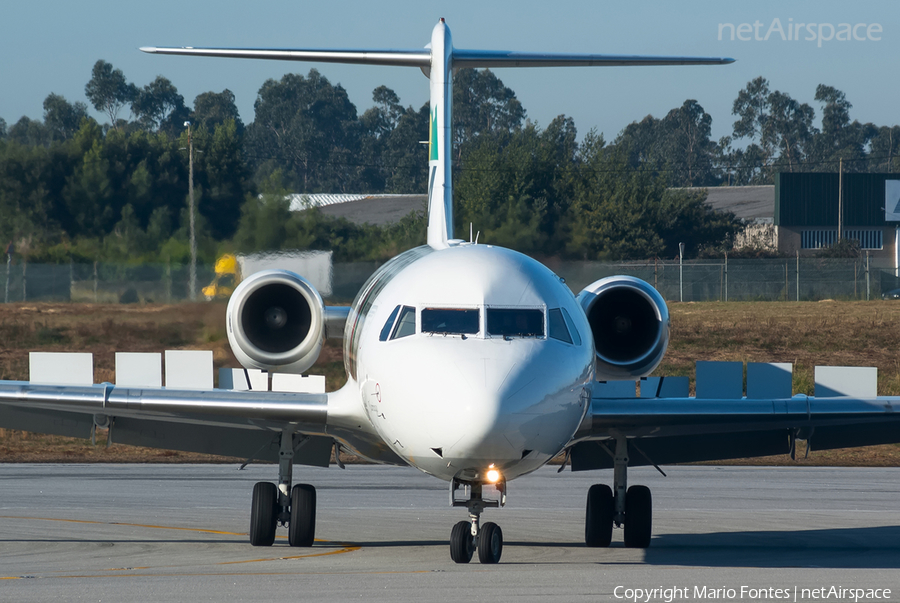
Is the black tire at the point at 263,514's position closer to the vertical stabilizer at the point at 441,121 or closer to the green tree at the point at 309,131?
the vertical stabilizer at the point at 441,121

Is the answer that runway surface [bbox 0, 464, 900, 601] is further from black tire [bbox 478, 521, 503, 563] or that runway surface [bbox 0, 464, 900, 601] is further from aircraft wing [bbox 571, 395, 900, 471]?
aircraft wing [bbox 571, 395, 900, 471]

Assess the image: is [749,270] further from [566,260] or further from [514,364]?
[514,364]

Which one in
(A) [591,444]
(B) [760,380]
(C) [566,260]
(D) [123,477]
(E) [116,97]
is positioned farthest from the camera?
(E) [116,97]

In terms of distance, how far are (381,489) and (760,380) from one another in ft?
27.2

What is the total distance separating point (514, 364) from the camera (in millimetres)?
10211

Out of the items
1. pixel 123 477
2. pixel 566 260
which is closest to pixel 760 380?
pixel 566 260

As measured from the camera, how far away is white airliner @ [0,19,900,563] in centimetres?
1036

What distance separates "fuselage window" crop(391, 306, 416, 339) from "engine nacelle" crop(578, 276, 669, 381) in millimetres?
3632

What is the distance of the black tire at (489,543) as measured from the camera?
1142cm

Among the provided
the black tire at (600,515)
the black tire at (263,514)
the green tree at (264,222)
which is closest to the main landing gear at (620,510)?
the black tire at (600,515)

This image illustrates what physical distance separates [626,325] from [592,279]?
8595mm

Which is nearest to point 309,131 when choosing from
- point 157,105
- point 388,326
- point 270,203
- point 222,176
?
point 157,105

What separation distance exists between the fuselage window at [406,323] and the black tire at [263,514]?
374cm

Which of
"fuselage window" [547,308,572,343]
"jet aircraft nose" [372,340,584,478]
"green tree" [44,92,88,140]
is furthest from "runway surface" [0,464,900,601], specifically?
"green tree" [44,92,88,140]
